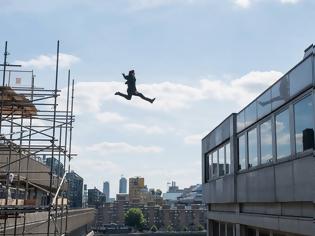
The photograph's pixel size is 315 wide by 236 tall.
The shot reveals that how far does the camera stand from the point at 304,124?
1162 cm

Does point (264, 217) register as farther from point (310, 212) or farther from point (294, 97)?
point (294, 97)

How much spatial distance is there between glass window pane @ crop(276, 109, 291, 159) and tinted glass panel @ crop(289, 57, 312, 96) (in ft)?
2.74

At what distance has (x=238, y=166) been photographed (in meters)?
18.0

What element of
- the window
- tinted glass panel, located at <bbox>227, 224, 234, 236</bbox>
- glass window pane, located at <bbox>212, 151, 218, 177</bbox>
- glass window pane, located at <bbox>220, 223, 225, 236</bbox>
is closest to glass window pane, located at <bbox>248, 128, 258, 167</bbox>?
the window

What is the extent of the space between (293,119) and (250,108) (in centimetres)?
403

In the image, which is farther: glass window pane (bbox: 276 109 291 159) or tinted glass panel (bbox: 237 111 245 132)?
tinted glass panel (bbox: 237 111 245 132)

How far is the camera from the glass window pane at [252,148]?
620 inches

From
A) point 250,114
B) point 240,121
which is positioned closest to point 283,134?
point 250,114

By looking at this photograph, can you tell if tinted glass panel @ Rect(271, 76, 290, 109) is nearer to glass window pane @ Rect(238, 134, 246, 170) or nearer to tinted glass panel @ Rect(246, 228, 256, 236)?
glass window pane @ Rect(238, 134, 246, 170)

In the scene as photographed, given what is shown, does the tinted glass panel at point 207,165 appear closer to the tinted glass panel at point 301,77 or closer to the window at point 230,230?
the window at point 230,230

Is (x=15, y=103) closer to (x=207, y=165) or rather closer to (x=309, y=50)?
(x=309, y=50)

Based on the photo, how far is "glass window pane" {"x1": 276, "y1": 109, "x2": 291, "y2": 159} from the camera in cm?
1270

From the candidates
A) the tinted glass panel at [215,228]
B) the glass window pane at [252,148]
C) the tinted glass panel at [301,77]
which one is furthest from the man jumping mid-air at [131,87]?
the tinted glass panel at [215,228]

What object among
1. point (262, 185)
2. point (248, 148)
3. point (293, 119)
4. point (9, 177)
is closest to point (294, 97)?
point (293, 119)
